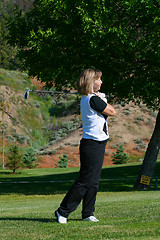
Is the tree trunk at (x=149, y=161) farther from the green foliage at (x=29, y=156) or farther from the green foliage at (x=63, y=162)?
the green foliage at (x=63, y=162)

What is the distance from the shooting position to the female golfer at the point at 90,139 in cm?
614

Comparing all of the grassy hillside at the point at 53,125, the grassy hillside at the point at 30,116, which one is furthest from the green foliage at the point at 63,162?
the grassy hillside at the point at 30,116

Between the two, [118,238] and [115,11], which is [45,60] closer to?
[115,11]

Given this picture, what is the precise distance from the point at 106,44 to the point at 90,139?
12.0 m

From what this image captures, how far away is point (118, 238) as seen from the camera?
492cm

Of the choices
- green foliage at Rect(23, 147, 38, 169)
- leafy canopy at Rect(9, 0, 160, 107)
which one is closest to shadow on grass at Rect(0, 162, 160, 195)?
leafy canopy at Rect(9, 0, 160, 107)

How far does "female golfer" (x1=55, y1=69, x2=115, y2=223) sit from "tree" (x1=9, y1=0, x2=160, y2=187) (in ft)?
36.1

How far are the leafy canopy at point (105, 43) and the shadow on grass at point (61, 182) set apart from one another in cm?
626

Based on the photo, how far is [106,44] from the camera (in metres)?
17.5

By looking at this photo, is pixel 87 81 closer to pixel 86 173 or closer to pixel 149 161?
pixel 86 173

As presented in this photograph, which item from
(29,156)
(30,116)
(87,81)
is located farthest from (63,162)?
(87,81)

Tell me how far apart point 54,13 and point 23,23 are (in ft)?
11.2

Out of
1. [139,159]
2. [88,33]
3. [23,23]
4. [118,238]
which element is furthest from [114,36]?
[139,159]

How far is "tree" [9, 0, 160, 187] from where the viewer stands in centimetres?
1719
